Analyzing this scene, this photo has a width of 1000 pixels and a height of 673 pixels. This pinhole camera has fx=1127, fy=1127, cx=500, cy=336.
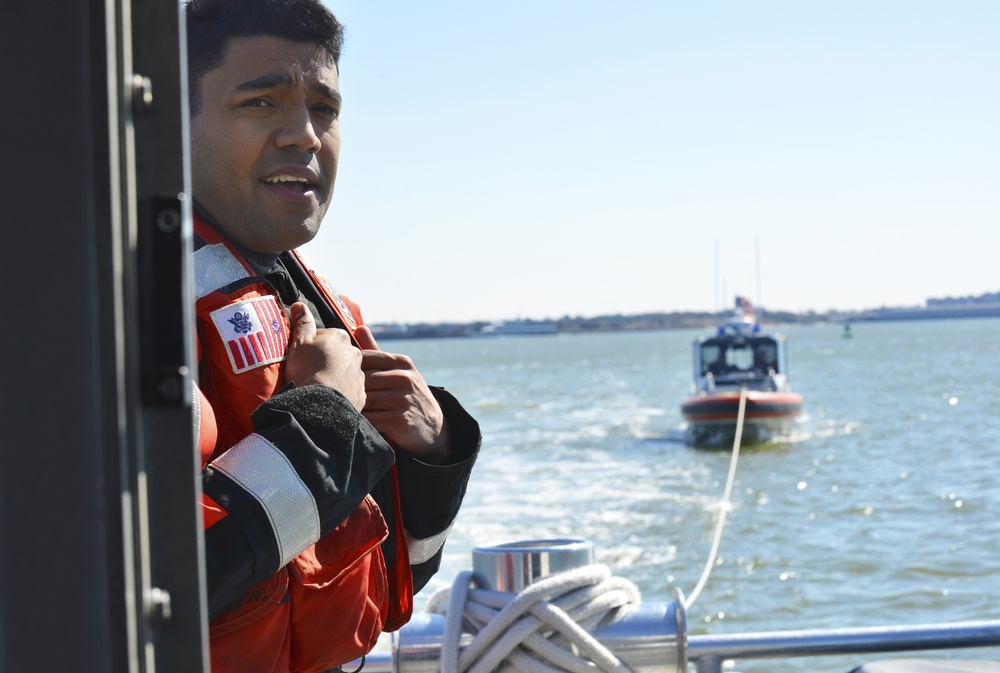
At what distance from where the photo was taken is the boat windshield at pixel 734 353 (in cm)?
2603

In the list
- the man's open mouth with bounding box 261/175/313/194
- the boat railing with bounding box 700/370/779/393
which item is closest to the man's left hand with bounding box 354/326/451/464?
the man's open mouth with bounding box 261/175/313/194

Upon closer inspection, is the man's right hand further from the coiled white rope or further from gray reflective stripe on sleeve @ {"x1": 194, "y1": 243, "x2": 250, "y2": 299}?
the coiled white rope

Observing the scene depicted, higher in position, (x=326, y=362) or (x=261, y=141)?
(x=261, y=141)

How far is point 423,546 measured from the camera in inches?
68.1

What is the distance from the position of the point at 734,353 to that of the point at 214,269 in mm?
26101

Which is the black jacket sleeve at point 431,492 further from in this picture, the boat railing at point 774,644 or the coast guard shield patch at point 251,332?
the boat railing at point 774,644

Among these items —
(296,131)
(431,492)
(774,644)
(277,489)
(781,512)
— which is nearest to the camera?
(277,489)

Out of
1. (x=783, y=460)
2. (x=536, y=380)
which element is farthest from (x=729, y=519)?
(x=536, y=380)

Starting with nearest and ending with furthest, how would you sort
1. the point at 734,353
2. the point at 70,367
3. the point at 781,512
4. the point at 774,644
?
the point at 70,367
the point at 774,644
the point at 781,512
the point at 734,353

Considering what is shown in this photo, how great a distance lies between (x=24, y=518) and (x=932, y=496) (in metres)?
18.2

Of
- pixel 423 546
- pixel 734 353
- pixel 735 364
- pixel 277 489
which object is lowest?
pixel 735 364

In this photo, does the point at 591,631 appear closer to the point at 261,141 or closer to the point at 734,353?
the point at 261,141

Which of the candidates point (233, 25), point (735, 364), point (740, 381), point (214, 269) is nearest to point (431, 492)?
point (214, 269)

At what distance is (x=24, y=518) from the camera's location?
0.72 metres
